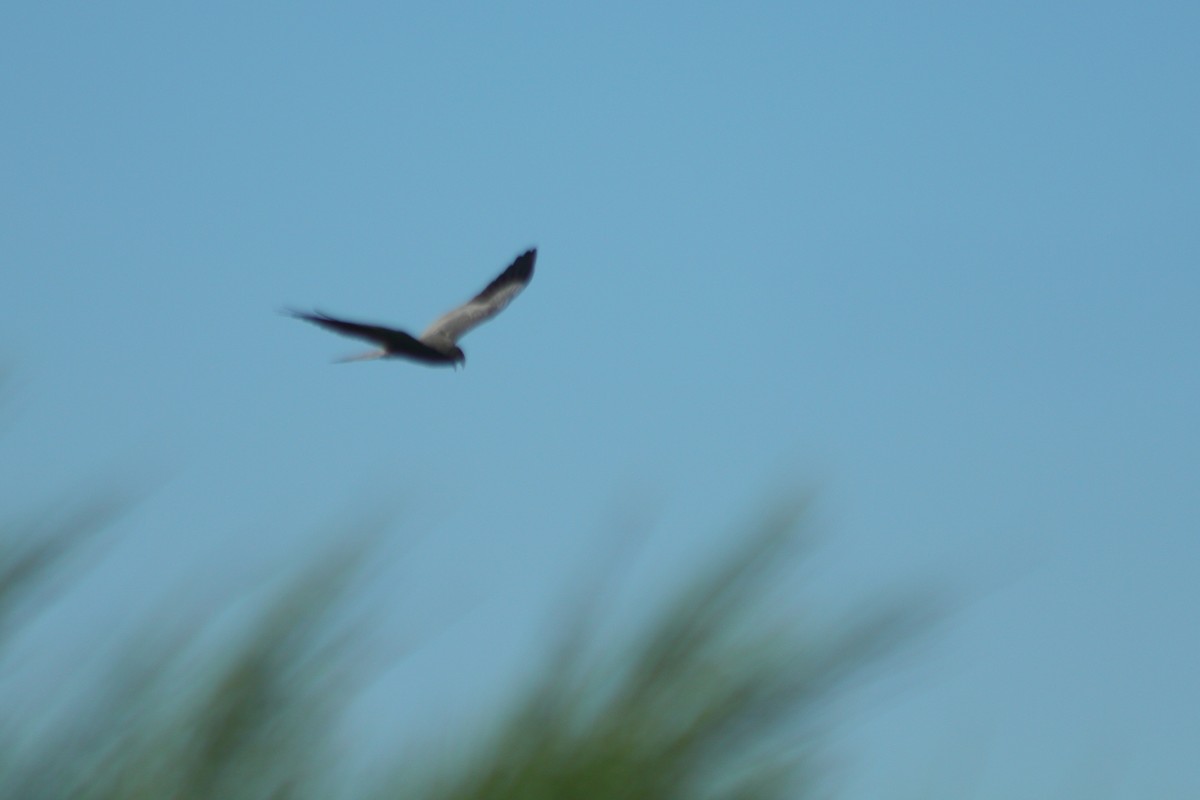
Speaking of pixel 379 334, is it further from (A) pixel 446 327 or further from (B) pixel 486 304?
(B) pixel 486 304

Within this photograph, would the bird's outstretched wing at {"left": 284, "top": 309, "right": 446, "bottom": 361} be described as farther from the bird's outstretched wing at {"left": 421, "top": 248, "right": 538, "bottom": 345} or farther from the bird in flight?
the bird's outstretched wing at {"left": 421, "top": 248, "right": 538, "bottom": 345}

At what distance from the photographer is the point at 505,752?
4.02 ft

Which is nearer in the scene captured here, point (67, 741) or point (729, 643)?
point (729, 643)

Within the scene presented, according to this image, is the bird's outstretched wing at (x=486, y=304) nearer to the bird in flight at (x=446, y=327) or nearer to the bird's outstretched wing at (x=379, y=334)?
the bird in flight at (x=446, y=327)

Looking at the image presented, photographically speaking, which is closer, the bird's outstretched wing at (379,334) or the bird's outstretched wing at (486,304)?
the bird's outstretched wing at (379,334)

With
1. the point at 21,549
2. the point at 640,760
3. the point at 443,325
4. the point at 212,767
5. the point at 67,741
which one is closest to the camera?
the point at 640,760

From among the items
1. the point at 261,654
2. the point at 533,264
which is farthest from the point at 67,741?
the point at 533,264

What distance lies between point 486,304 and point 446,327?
2.25 feet

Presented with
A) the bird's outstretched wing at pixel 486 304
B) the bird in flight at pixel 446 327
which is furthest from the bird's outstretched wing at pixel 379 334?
the bird's outstretched wing at pixel 486 304

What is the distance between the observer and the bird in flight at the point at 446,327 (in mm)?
3973

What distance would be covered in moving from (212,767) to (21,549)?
40 cm

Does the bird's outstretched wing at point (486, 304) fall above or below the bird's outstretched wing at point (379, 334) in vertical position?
above

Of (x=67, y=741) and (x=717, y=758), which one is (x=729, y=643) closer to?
(x=717, y=758)

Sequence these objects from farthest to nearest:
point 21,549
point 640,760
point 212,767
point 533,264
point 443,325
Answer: point 533,264 → point 443,325 → point 21,549 → point 212,767 → point 640,760
